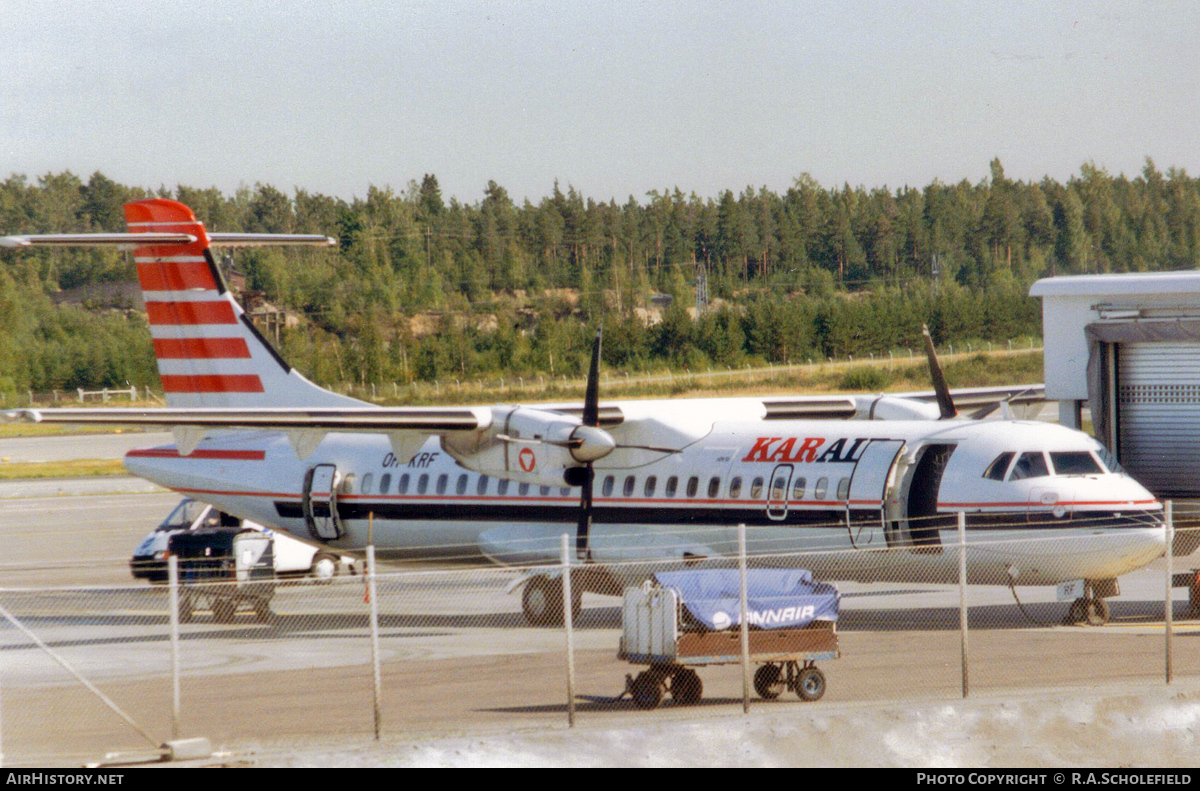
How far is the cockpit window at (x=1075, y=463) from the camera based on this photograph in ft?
53.4

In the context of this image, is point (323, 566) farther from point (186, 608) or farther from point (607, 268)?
point (607, 268)

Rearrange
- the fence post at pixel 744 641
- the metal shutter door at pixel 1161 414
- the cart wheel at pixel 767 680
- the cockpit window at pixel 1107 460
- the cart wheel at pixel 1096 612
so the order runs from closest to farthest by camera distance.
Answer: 1. the fence post at pixel 744 641
2. the cart wheel at pixel 767 680
3. the cockpit window at pixel 1107 460
4. the cart wheel at pixel 1096 612
5. the metal shutter door at pixel 1161 414

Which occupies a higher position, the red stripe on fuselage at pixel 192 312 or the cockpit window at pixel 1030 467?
the red stripe on fuselage at pixel 192 312

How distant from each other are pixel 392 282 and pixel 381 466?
180 feet

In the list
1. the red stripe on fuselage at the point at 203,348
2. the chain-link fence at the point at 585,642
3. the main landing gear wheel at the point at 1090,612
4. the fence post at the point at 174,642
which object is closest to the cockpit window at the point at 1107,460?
the chain-link fence at the point at 585,642

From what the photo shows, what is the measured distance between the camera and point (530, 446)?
19.6 meters

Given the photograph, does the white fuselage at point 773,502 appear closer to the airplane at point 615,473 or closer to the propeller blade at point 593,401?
the airplane at point 615,473

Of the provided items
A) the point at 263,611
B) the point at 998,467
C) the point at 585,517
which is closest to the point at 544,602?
the point at 585,517

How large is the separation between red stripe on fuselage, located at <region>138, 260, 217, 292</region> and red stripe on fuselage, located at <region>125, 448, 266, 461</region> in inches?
112

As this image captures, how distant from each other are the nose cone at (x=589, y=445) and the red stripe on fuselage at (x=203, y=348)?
7.46 meters

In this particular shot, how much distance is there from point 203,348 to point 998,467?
45.5 ft

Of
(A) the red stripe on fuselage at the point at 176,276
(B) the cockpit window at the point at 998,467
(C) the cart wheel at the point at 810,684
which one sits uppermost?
(A) the red stripe on fuselage at the point at 176,276

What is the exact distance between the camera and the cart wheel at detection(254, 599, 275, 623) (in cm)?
1961

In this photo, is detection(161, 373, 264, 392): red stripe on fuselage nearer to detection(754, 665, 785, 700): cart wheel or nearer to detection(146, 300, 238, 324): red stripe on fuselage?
detection(146, 300, 238, 324): red stripe on fuselage
